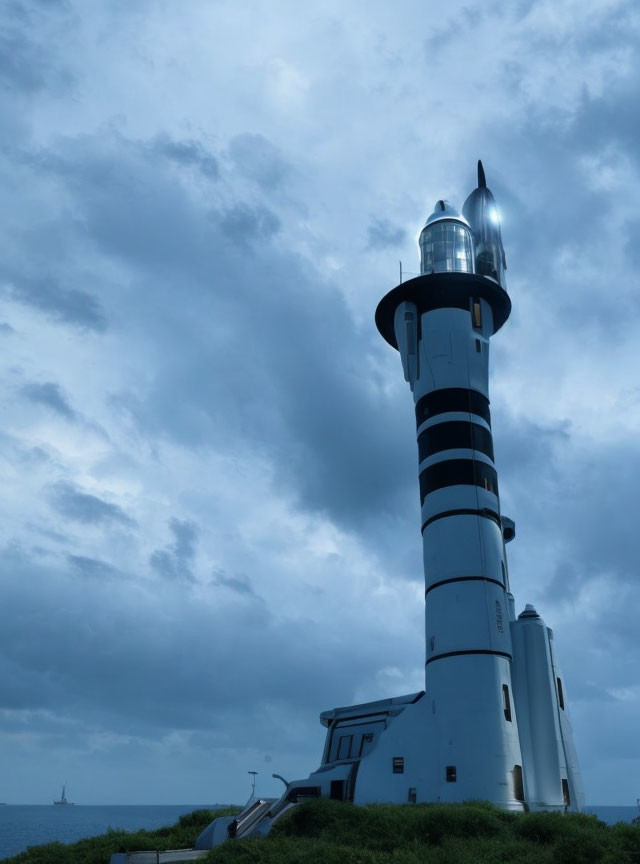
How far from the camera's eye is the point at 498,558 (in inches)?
1641

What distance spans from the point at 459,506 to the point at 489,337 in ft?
38.9

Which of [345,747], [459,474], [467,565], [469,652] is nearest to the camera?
[469,652]

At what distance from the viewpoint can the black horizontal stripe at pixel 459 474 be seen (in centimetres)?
4238

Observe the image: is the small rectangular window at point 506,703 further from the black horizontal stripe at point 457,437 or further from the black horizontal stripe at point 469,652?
the black horizontal stripe at point 457,437

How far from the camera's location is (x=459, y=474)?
42.4 metres

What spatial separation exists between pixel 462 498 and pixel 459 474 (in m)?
1.35

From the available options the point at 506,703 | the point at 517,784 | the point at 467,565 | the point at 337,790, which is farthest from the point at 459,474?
the point at 337,790

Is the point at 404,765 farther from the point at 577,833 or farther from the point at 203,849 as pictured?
the point at 577,833

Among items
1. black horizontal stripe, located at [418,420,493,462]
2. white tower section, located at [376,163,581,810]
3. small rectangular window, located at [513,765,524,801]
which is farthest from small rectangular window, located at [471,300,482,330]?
small rectangular window, located at [513,765,524,801]

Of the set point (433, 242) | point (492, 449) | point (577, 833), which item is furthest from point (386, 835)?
point (433, 242)

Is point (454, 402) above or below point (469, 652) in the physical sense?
above

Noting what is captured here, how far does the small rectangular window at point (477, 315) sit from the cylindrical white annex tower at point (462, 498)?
0.07 metres

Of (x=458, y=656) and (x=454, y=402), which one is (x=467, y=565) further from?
(x=454, y=402)

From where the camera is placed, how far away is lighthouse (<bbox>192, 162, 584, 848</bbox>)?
3741cm
